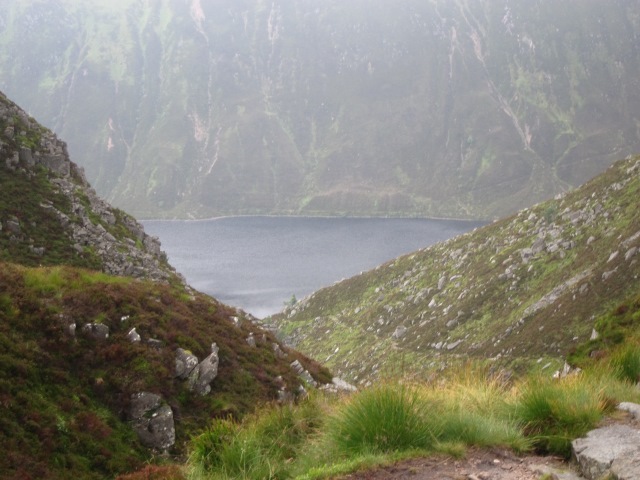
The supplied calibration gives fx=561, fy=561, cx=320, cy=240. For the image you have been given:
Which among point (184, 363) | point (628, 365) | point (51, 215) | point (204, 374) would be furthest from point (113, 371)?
point (51, 215)

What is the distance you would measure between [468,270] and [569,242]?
710 inches

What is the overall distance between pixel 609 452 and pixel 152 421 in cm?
1276

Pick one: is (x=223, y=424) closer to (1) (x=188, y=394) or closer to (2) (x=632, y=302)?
(1) (x=188, y=394)

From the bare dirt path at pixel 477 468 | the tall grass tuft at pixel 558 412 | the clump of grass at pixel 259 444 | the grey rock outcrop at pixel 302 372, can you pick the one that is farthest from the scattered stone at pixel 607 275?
the bare dirt path at pixel 477 468

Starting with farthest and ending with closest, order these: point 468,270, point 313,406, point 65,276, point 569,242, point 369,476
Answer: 1. point 468,270
2. point 569,242
3. point 65,276
4. point 313,406
5. point 369,476

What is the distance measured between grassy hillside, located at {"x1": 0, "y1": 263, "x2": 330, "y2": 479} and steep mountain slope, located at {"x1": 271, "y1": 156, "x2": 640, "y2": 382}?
26.4 meters

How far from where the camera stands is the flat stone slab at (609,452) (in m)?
7.39

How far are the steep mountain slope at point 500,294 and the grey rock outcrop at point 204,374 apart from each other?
89.7ft

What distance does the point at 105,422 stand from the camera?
1559 centimetres

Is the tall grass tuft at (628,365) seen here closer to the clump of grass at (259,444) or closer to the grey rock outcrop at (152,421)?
the clump of grass at (259,444)

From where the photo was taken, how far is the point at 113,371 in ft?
56.9

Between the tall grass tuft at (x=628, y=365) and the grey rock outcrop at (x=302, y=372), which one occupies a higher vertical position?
the tall grass tuft at (x=628, y=365)

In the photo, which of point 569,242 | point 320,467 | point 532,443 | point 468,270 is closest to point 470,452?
point 532,443

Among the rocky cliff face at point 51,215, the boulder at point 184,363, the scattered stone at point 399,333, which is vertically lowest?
the scattered stone at point 399,333
